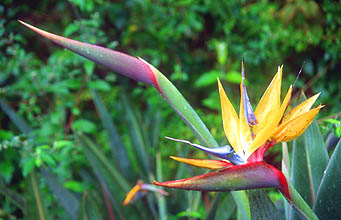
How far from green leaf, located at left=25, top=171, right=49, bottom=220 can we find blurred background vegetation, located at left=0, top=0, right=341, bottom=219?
81mm

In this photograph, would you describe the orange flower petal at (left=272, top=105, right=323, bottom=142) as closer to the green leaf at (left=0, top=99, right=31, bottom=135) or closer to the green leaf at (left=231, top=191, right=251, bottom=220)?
the green leaf at (left=231, top=191, right=251, bottom=220)

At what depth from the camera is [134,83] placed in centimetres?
199

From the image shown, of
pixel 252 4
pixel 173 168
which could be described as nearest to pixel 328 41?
pixel 252 4

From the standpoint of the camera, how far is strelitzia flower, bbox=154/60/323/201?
1.43 feet

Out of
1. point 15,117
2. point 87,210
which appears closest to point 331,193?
point 87,210

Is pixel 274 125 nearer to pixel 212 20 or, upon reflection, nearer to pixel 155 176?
pixel 155 176

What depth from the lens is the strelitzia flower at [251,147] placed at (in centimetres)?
44

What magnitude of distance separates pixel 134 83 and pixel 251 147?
1.53 meters

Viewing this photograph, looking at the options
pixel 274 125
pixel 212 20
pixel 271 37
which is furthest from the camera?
pixel 212 20

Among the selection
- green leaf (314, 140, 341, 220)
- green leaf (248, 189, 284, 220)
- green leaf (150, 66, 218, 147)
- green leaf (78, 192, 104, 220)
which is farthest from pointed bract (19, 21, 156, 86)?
green leaf (78, 192, 104, 220)

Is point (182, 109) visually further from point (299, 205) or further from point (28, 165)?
point (28, 165)

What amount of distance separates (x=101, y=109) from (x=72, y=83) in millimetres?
155

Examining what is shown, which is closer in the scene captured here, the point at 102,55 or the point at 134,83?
the point at 102,55

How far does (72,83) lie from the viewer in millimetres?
1382
